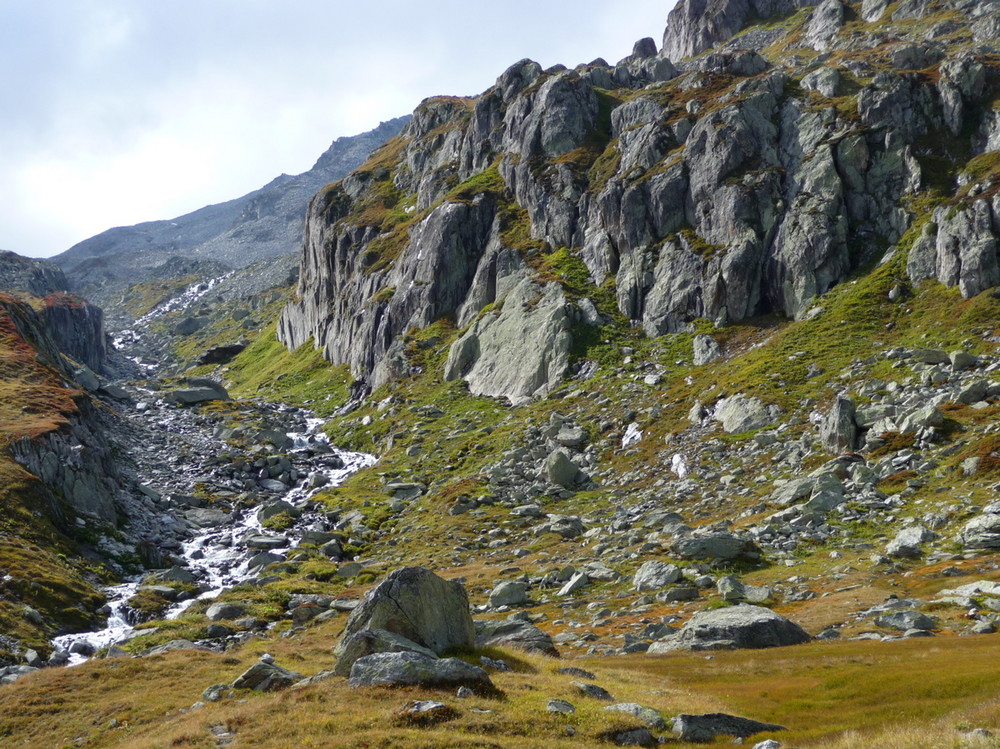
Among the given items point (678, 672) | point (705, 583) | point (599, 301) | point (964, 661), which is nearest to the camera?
point (964, 661)

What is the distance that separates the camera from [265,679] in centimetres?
2731

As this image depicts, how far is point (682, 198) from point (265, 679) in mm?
92372

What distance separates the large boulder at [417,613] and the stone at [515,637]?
260 centimetres

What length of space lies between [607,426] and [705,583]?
35.5 meters

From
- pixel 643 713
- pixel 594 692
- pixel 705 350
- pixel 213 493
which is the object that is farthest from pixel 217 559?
pixel 705 350

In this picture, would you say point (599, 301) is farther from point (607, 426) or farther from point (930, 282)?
point (930, 282)

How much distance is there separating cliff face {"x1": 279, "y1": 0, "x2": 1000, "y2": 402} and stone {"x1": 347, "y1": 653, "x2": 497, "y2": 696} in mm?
67677

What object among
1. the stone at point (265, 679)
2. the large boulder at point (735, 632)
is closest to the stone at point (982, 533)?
the large boulder at point (735, 632)

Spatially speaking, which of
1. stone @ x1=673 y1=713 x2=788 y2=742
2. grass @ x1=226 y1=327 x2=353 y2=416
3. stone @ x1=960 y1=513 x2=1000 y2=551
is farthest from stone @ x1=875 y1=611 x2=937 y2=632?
grass @ x1=226 y1=327 x2=353 y2=416

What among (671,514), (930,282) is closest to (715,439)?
(671,514)

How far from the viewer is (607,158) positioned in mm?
120750

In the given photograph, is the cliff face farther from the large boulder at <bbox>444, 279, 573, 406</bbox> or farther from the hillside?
the hillside

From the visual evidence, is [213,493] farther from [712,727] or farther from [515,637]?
[712,727]

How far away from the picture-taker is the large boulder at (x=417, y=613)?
97.1ft
